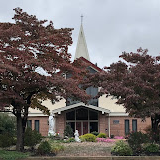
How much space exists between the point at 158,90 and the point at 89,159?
419cm

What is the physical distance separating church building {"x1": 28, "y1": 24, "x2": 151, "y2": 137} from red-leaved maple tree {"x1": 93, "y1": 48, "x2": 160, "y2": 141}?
1474cm

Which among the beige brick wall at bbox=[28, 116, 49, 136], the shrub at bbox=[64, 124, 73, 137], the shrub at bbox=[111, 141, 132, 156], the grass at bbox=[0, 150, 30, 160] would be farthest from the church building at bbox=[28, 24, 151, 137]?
the grass at bbox=[0, 150, 30, 160]

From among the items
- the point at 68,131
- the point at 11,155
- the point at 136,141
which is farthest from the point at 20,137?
the point at 68,131

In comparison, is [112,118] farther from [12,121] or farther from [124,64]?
[124,64]

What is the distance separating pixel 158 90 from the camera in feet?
42.1

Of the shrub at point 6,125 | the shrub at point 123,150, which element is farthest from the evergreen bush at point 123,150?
the shrub at point 6,125

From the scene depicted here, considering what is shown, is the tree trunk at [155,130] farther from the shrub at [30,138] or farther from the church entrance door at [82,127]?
the church entrance door at [82,127]

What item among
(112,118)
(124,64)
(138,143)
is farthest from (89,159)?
(112,118)

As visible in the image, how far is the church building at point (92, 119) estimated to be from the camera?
94.3 ft

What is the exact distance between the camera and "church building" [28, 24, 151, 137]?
28.7 metres

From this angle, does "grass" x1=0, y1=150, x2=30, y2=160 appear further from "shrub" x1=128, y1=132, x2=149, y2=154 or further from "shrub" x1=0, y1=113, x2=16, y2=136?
"shrub" x1=0, y1=113, x2=16, y2=136

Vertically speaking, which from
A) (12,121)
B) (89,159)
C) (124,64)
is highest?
(124,64)

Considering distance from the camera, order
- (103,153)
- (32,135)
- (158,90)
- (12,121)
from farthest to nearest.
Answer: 1. (12,121)
2. (32,135)
3. (103,153)
4. (158,90)

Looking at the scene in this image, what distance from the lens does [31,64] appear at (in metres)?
12.2
